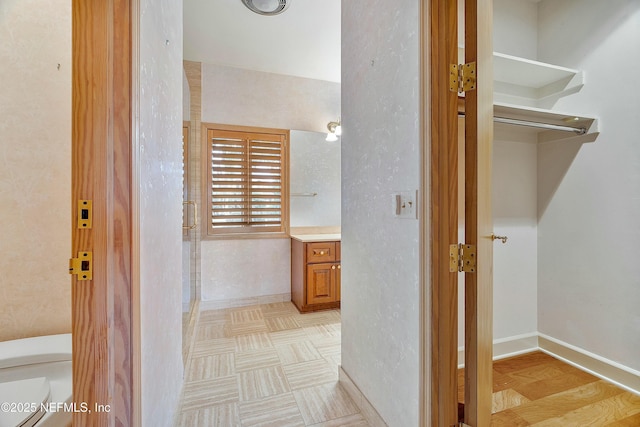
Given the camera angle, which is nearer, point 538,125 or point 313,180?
point 538,125

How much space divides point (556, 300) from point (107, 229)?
274cm

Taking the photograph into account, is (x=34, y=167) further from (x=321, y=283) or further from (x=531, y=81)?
(x=531, y=81)

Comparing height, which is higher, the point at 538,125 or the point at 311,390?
the point at 538,125

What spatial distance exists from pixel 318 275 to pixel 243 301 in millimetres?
1008

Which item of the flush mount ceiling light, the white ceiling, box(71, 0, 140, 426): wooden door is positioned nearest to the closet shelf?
the white ceiling

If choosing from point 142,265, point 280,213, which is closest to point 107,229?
point 142,265

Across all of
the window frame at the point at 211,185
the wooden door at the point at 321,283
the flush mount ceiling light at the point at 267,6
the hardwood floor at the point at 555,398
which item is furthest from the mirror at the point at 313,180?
the hardwood floor at the point at 555,398

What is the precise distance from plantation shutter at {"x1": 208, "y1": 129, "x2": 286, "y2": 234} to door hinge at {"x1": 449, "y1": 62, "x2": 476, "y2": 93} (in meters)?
2.57

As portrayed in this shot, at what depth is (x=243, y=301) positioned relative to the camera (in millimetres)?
3320

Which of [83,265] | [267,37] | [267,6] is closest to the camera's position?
[83,265]

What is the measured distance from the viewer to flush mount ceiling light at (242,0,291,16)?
2184 mm

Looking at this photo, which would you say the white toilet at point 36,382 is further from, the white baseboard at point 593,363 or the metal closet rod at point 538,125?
the white baseboard at point 593,363

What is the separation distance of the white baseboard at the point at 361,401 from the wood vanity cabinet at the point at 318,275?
1227mm

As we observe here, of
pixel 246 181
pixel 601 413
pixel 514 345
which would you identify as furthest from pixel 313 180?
pixel 601 413
